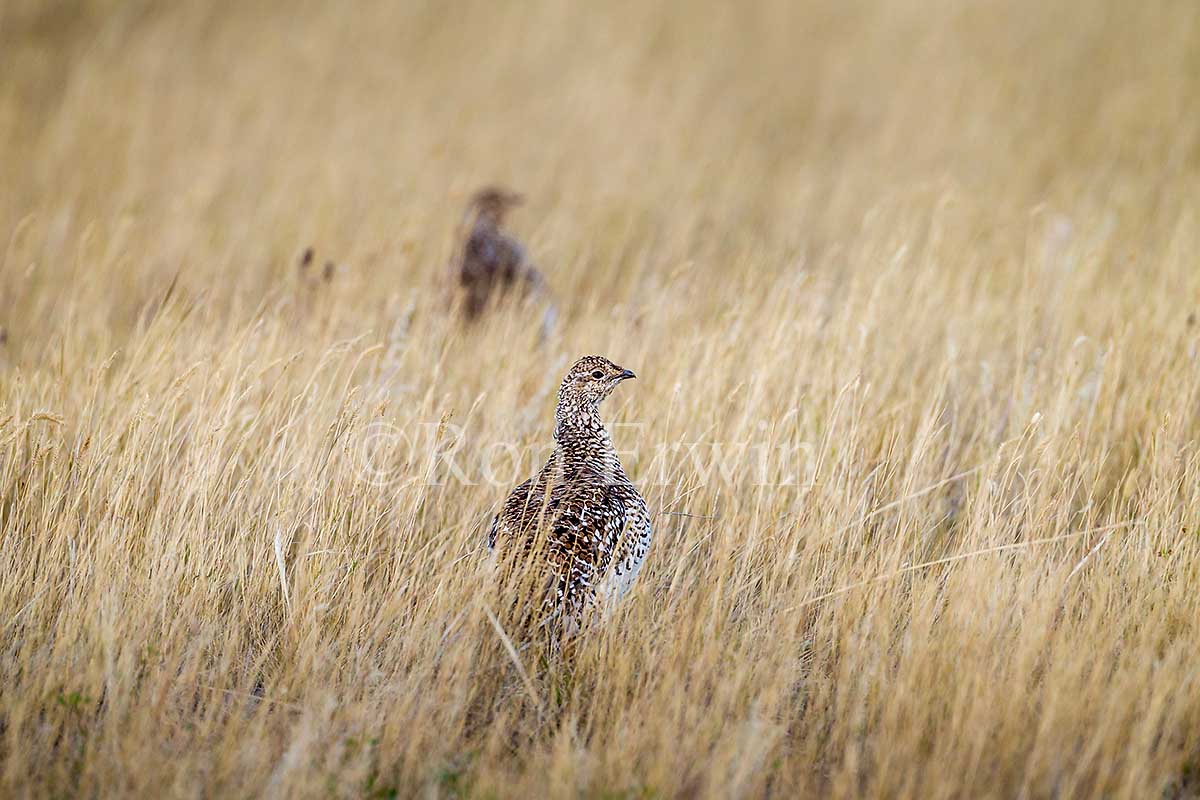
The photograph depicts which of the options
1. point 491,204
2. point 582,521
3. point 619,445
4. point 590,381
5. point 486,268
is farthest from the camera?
point 491,204

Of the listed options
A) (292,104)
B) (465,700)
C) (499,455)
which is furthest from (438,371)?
(292,104)

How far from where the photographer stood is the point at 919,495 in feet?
15.6

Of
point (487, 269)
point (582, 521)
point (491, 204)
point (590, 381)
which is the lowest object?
point (582, 521)

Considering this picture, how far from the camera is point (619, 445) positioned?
5.37 meters

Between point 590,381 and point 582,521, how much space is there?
918 mm

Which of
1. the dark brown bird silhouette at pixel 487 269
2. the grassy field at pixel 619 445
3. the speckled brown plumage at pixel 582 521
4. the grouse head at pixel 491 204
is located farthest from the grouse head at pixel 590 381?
the grouse head at pixel 491 204

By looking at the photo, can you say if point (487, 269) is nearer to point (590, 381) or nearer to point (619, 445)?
point (619, 445)

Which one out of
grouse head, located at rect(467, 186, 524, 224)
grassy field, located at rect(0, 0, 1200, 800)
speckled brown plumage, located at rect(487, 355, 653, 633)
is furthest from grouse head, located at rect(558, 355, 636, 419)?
grouse head, located at rect(467, 186, 524, 224)

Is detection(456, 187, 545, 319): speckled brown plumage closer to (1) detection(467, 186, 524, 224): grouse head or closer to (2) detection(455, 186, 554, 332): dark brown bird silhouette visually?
(2) detection(455, 186, 554, 332): dark brown bird silhouette

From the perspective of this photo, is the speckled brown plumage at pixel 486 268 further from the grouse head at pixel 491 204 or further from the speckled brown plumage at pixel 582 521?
the speckled brown plumage at pixel 582 521

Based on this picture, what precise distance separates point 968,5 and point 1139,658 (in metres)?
10.4

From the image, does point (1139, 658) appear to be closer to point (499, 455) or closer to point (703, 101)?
point (499, 455)

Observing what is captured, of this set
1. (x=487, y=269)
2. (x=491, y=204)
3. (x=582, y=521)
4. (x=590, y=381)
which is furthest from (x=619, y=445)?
(x=491, y=204)

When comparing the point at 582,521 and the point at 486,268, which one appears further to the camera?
the point at 486,268
